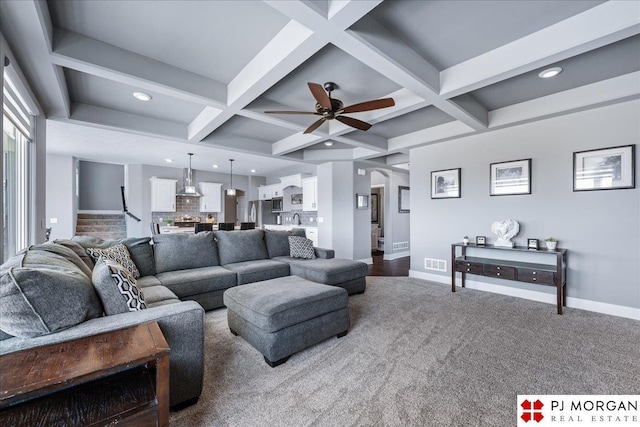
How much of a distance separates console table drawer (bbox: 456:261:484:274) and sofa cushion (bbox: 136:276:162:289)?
3.86m

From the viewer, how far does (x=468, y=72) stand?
263 centimetres

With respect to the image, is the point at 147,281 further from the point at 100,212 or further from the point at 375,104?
the point at 100,212

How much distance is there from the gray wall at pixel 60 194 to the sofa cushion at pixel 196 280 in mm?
4870

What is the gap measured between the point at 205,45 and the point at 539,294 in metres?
4.80

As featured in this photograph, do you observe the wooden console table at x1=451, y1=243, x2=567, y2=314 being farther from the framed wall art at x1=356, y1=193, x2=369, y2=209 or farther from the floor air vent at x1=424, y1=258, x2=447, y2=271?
the framed wall art at x1=356, y1=193, x2=369, y2=209

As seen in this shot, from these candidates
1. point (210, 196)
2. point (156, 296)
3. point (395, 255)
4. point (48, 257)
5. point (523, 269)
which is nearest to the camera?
point (48, 257)

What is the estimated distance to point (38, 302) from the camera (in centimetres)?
126

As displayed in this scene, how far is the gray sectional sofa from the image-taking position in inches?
49.6

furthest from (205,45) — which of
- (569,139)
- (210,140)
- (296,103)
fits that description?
(569,139)

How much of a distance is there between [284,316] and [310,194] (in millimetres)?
4975

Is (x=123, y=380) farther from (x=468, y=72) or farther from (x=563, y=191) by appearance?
(x=563, y=191)

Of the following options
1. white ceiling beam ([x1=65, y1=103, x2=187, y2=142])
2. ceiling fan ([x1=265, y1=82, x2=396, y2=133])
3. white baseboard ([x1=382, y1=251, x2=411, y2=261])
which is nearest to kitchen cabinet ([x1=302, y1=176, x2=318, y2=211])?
white baseboard ([x1=382, y1=251, x2=411, y2=261])

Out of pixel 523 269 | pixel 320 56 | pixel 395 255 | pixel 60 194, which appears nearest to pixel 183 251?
pixel 320 56

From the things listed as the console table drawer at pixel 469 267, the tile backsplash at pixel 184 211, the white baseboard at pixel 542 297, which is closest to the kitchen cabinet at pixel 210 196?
the tile backsplash at pixel 184 211
